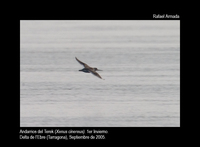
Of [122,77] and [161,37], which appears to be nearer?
[122,77]

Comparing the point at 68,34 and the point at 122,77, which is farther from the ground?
the point at 68,34

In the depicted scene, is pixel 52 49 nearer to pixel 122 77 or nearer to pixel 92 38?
pixel 92 38

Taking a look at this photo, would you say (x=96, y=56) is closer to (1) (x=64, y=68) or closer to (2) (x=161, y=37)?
(1) (x=64, y=68)

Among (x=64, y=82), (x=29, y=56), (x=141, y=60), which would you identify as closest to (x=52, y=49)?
(x=29, y=56)

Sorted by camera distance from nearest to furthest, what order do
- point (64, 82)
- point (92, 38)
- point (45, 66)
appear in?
point (64, 82) → point (45, 66) → point (92, 38)

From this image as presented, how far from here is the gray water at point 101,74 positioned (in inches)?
524

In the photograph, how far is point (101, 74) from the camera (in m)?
15.8

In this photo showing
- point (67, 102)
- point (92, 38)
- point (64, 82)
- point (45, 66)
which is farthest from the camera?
point (92, 38)

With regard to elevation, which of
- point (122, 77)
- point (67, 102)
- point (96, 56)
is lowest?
point (67, 102)

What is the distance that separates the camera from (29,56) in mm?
16438

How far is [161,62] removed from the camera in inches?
650

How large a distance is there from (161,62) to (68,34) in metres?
3.86

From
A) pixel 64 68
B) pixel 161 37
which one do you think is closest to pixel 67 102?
pixel 64 68

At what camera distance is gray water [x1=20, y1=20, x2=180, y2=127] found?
13.3m
